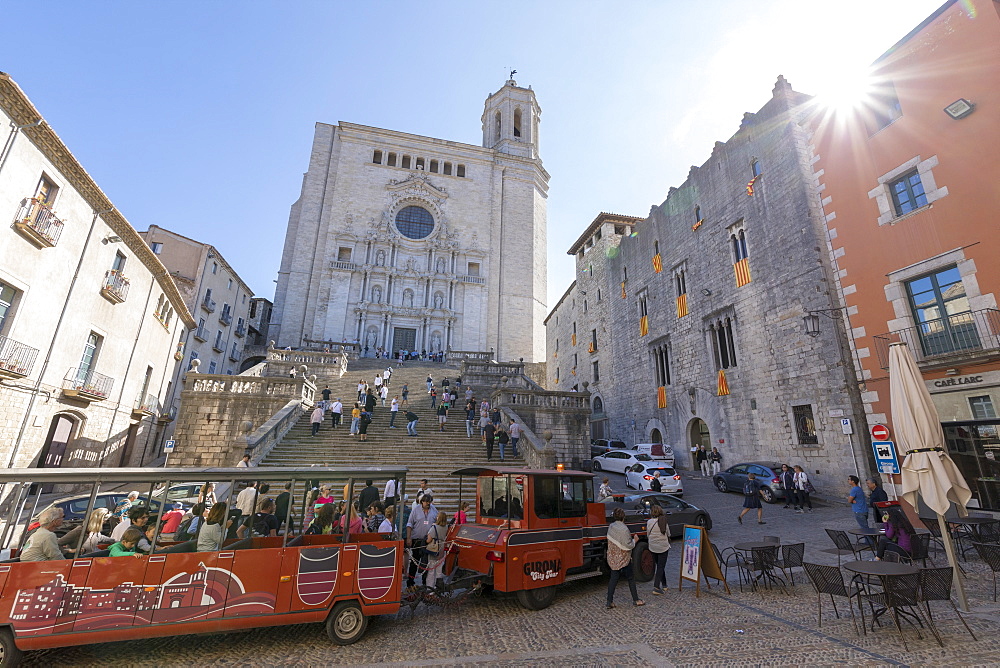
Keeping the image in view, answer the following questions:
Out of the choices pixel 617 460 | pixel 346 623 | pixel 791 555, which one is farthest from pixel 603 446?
pixel 346 623

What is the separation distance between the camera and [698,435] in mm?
22953

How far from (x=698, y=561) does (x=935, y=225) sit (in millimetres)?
10934

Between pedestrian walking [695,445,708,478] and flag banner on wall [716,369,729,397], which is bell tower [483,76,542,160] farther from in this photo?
pedestrian walking [695,445,708,478]

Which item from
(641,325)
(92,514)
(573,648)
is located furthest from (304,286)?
(573,648)

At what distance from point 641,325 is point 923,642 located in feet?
79.1

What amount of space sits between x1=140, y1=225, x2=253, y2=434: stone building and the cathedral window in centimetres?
1477

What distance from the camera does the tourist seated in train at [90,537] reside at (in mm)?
4836

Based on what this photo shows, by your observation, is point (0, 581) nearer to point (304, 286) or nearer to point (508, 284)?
point (304, 286)

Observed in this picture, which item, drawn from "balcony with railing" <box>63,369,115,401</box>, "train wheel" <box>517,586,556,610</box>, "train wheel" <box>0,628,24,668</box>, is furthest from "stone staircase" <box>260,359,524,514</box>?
"balcony with railing" <box>63,369,115,401</box>

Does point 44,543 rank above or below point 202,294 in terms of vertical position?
below

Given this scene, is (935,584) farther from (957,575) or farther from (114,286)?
(114,286)

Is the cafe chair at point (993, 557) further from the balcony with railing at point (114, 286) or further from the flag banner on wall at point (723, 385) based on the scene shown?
the balcony with railing at point (114, 286)

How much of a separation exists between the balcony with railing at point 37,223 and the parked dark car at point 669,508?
18262 millimetres

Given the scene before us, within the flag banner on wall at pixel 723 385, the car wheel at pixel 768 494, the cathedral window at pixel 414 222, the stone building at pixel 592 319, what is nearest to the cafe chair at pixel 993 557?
the car wheel at pixel 768 494
